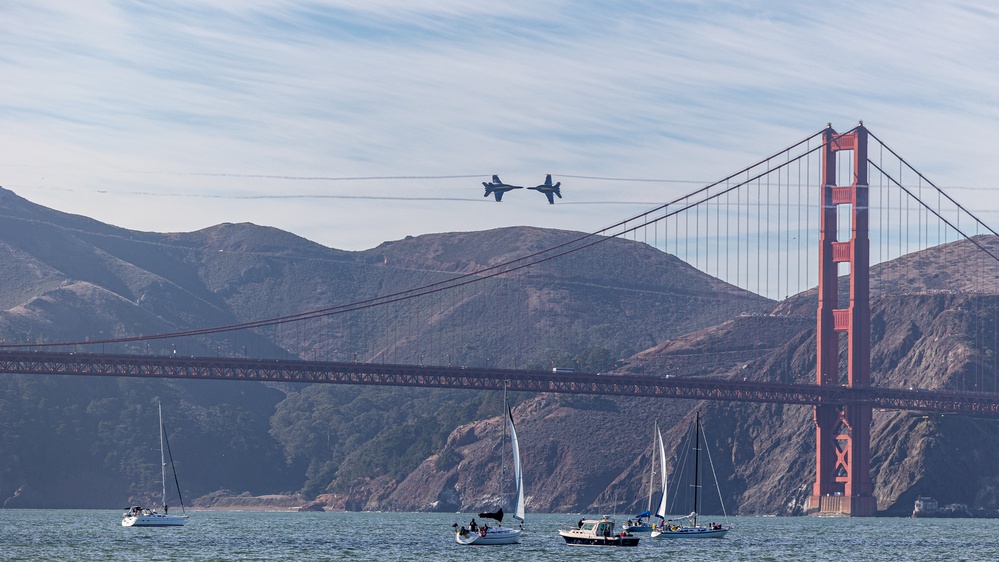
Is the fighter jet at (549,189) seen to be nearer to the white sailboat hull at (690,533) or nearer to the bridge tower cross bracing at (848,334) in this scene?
the white sailboat hull at (690,533)

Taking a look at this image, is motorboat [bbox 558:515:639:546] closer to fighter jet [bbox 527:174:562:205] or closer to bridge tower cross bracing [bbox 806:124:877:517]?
fighter jet [bbox 527:174:562:205]

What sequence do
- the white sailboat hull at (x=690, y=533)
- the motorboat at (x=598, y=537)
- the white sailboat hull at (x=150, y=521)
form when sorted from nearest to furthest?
the motorboat at (x=598, y=537) < the white sailboat hull at (x=690, y=533) < the white sailboat hull at (x=150, y=521)

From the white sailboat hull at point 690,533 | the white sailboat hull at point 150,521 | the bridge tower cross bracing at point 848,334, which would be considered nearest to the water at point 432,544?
the white sailboat hull at point 690,533

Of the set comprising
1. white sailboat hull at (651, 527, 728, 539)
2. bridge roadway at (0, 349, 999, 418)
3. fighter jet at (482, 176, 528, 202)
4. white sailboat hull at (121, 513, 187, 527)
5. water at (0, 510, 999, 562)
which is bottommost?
white sailboat hull at (121, 513, 187, 527)

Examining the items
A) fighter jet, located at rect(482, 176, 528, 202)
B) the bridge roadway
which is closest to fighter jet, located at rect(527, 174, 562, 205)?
fighter jet, located at rect(482, 176, 528, 202)

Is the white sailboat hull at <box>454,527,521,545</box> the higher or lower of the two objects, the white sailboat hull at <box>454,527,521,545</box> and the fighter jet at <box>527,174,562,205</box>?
the lower

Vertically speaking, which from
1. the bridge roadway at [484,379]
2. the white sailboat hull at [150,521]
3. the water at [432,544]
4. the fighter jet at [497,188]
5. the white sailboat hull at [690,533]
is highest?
the fighter jet at [497,188]

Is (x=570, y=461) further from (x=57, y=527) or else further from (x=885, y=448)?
(x=57, y=527)
